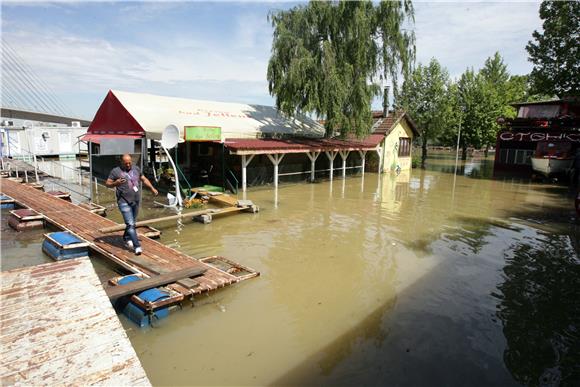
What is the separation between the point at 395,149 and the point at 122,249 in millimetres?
23659

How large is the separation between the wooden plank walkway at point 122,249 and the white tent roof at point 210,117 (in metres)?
4.87

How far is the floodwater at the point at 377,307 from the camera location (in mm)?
4332

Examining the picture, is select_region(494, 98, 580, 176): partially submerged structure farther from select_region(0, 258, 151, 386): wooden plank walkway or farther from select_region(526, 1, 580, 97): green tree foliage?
select_region(0, 258, 151, 386): wooden plank walkway

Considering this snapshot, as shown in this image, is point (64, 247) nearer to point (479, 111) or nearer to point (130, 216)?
point (130, 216)

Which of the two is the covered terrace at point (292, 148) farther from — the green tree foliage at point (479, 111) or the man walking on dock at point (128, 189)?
the green tree foliage at point (479, 111)

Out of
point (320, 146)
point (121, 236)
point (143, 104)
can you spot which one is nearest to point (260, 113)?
point (320, 146)

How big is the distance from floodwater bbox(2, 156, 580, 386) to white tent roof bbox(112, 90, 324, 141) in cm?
596

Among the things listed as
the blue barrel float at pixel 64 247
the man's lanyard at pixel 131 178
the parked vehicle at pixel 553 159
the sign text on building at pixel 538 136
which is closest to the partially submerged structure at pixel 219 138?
the blue barrel float at pixel 64 247

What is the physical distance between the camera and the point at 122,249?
292 inches

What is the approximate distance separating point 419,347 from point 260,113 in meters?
20.2

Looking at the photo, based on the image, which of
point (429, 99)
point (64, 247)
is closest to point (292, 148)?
point (64, 247)

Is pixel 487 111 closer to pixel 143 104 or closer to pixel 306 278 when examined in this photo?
pixel 143 104

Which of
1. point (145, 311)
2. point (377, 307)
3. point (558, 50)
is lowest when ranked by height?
point (377, 307)

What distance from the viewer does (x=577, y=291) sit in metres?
6.59
